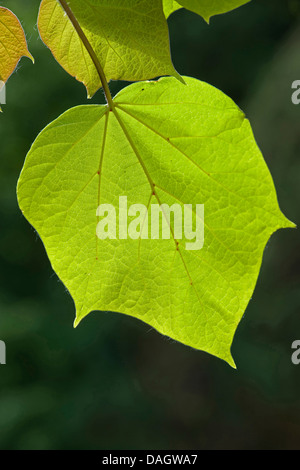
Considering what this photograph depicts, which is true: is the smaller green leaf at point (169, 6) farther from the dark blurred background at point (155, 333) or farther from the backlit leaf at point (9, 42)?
the dark blurred background at point (155, 333)

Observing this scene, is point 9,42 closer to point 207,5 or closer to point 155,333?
point 207,5

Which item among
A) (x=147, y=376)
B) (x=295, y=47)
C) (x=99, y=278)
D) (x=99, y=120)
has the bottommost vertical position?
(x=147, y=376)

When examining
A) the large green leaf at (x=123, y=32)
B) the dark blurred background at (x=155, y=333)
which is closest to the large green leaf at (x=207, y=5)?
the large green leaf at (x=123, y=32)

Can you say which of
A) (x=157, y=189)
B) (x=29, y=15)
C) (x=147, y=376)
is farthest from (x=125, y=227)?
(x=147, y=376)

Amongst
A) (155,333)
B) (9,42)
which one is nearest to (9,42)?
(9,42)

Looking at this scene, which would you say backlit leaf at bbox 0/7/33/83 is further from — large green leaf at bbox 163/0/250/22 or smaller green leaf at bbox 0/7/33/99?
large green leaf at bbox 163/0/250/22

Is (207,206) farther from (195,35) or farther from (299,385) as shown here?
(195,35)
